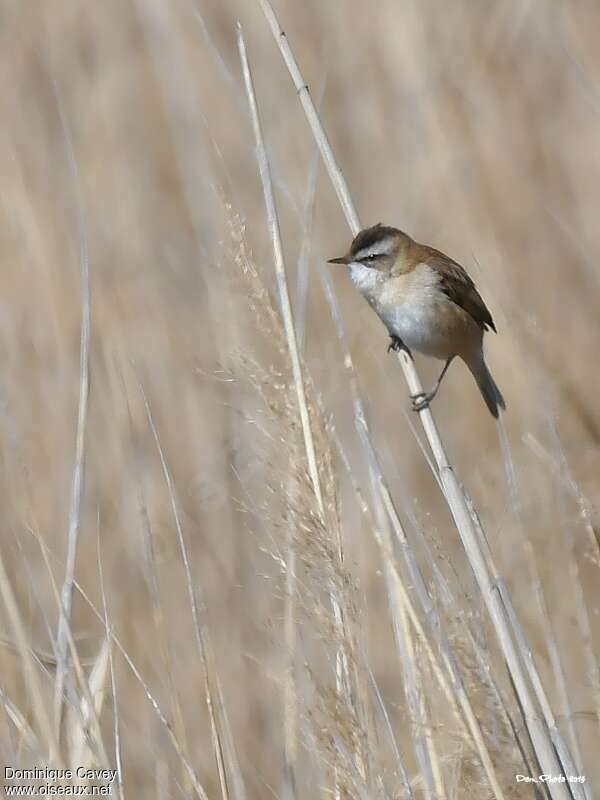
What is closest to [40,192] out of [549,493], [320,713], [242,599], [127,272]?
[127,272]

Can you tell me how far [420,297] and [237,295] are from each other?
1.72 feet

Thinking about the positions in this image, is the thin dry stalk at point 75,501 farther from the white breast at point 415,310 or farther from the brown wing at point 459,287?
the brown wing at point 459,287

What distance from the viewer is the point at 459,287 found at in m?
2.96

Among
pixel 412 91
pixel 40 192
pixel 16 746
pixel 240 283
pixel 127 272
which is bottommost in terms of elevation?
pixel 16 746

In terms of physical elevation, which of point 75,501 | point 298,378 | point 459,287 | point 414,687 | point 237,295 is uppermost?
point 459,287

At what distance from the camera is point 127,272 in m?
3.43

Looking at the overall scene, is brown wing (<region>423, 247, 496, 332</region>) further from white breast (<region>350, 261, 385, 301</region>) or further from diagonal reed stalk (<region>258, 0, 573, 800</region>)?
diagonal reed stalk (<region>258, 0, 573, 800</region>)

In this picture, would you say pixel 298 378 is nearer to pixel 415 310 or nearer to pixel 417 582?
pixel 417 582

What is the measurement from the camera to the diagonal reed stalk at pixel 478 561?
65.6 inches

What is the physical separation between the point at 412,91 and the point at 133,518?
1669 millimetres

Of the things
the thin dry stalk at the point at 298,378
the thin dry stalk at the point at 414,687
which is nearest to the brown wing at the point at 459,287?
the thin dry stalk at the point at 298,378

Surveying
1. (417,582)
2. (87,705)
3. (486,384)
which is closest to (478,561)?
(417,582)

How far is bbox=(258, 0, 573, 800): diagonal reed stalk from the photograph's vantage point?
1.67 metres

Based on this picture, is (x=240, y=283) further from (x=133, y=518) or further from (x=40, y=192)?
(x=40, y=192)
